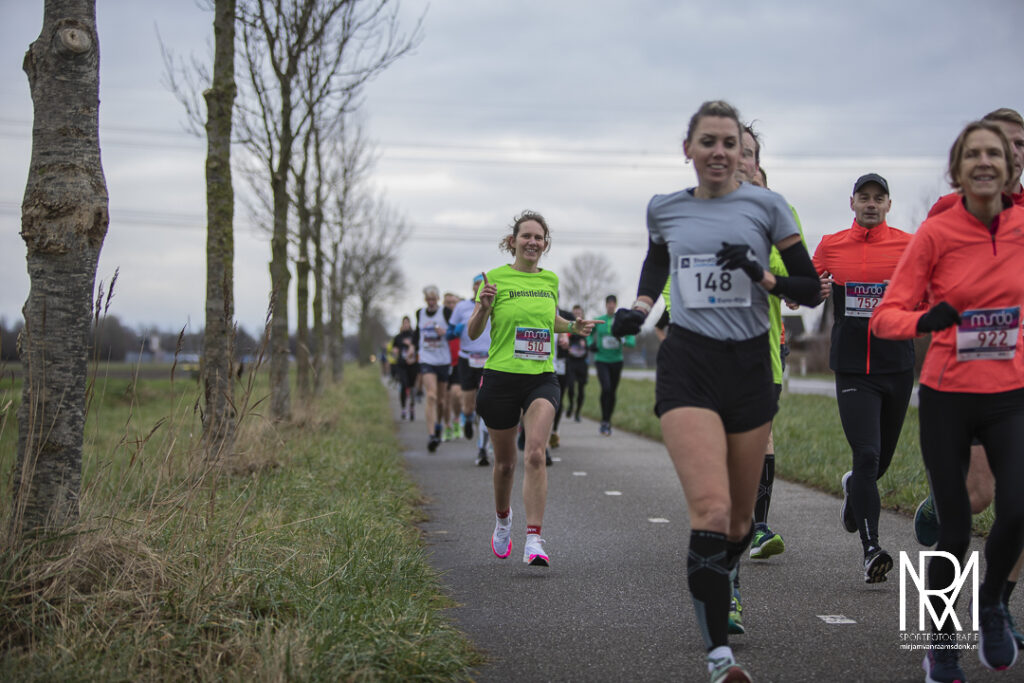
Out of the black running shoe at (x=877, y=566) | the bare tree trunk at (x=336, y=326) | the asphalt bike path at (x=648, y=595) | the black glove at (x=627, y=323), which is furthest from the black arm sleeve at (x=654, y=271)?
the bare tree trunk at (x=336, y=326)

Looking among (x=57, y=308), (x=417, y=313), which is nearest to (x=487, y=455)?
(x=417, y=313)

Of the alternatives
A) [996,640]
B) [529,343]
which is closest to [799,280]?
[996,640]

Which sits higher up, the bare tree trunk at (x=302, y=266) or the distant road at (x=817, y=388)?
the bare tree trunk at (x=302, y=266)

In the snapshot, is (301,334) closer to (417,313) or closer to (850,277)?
(417,313)

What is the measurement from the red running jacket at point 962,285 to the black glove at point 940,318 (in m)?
0.07

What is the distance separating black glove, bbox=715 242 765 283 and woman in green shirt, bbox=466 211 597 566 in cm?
241

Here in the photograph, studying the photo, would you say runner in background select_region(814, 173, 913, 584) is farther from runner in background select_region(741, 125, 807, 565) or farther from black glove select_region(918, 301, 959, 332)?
black glove select_region(918, 301, 959, 332)

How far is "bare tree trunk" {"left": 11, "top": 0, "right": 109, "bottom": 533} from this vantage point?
445 centimetres

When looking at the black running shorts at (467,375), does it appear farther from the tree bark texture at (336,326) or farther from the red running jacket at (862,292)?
the tree bark texture at (336,326)

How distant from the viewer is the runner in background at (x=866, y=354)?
5219 millimetres

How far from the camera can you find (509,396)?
6047 mm

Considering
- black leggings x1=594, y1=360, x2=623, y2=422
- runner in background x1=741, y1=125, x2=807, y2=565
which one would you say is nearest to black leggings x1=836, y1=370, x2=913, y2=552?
runner in background x1=741, y1=125, x2=807, y2=565

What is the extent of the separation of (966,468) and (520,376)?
288 cm

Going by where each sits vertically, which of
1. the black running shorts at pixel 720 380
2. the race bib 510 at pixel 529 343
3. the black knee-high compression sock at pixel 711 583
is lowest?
the black knee-high compression sock at pixel 711 583
